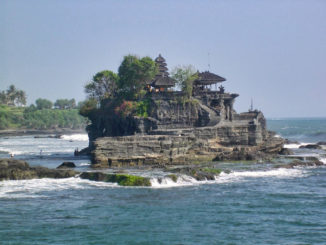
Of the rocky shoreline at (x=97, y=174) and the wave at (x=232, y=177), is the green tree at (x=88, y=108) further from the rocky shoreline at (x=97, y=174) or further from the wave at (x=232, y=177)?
the wave at (x=232, y=177)

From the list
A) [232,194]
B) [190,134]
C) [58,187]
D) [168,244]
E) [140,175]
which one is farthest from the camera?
[190,134]

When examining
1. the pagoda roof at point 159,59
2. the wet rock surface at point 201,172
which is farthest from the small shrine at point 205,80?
the wet rock surface at point 201,172

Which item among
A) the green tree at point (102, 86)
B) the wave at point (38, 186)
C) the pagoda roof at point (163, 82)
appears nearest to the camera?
the wave at point (38, 186)

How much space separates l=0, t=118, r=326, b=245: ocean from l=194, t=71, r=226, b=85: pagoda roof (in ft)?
85.3

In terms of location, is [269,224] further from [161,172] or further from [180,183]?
[161,172]

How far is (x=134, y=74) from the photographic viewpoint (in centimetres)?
6506

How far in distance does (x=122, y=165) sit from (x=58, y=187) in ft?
40.1

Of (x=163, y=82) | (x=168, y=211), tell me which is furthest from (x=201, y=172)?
(x=163, y=82)

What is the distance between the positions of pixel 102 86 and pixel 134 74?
38.4ft

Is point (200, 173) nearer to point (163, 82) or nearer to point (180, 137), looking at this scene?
point (180, 137)

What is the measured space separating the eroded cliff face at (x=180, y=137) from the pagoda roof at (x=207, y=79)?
164 inches

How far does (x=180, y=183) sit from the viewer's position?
39.6 meters

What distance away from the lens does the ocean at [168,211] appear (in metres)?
25.2

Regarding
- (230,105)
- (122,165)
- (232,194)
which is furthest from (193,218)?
(230,105)
